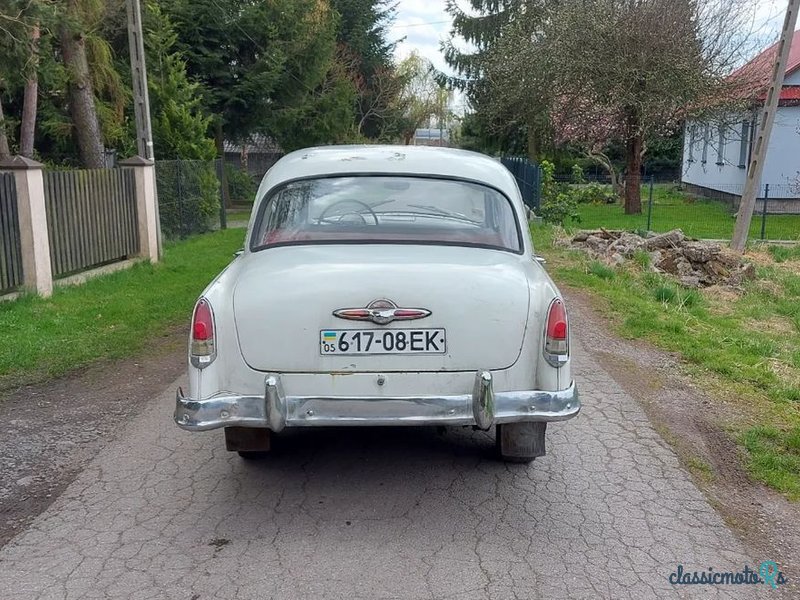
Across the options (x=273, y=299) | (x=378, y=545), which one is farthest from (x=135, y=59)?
(x=378, y=545)

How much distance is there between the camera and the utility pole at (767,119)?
44.4 ft

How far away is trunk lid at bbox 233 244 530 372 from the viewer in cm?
396

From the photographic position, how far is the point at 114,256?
1266cm

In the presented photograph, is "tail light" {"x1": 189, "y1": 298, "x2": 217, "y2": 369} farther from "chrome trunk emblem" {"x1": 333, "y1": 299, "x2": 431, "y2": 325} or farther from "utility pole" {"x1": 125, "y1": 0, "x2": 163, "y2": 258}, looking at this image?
"utility pole" {"x1": 125, "y1": 0, "x2": 163, "y2": 258}

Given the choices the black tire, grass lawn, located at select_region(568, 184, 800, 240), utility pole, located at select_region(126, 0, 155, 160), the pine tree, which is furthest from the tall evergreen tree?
the black tire

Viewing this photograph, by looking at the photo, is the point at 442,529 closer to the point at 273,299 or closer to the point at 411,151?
the point at 273,299

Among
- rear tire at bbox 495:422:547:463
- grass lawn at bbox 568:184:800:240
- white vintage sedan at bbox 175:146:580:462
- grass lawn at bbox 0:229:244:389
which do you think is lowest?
grass lawn at bbox 568:184:800:240

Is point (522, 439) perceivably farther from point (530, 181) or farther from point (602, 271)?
point (530, 181)

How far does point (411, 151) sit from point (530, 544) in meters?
2.83

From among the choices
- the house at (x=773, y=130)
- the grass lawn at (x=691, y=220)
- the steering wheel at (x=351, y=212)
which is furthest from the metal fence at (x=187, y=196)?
the house at (x=773, y=130)

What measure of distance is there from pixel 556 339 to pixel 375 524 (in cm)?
130

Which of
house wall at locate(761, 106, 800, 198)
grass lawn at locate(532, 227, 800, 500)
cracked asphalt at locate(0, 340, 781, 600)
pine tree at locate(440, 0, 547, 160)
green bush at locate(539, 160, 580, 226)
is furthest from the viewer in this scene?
pine tree at locate(440, 0, 547, 160)

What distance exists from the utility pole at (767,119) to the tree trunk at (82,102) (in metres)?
13.4

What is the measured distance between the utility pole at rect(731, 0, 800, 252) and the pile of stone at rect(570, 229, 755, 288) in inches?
72.2
